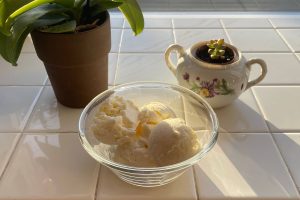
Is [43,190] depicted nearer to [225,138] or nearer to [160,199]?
[160,199]

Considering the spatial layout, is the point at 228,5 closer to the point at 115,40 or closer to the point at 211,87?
the point at 115,40

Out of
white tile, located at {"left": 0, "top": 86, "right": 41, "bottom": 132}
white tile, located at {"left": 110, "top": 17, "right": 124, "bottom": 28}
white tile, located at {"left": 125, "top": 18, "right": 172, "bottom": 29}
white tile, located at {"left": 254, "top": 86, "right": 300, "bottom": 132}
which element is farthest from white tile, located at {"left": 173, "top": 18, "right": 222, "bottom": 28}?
white tile, located at {"left": 0, "top": 86, "right": 41, "bottom": 132}

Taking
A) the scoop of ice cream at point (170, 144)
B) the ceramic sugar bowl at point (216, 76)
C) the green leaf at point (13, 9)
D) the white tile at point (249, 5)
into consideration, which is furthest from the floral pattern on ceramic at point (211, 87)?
the white tile at point (249, 5)

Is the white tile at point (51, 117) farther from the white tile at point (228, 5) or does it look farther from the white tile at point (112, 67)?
the white tile at point (228, 5)

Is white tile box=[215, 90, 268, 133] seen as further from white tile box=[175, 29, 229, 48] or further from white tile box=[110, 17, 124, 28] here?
white tile box=[110, 17, 124, 28]

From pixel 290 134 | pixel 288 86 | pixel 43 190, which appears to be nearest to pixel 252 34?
pixel 288 86

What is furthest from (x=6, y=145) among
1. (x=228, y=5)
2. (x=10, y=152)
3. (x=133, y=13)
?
(x=228, y=5)
